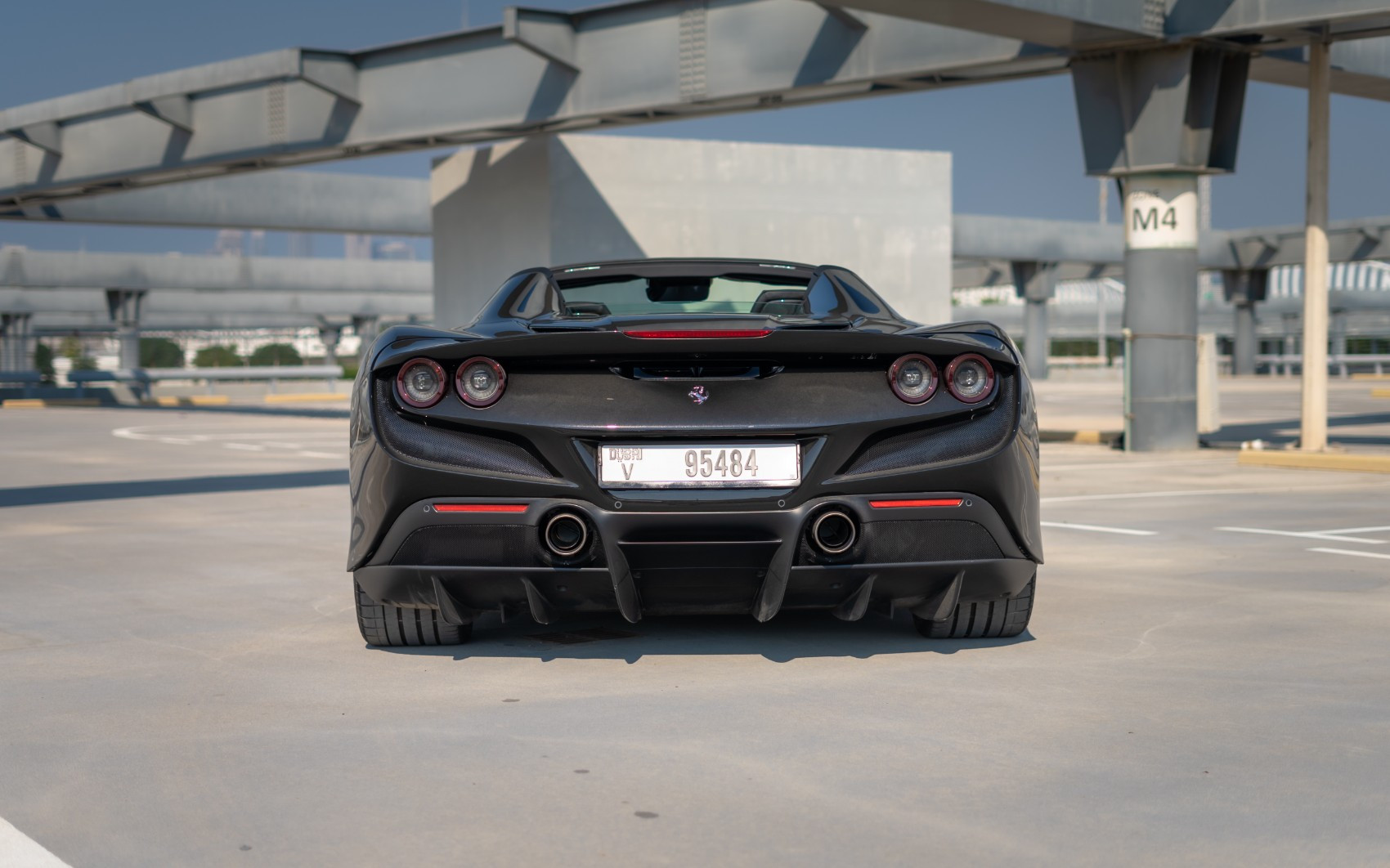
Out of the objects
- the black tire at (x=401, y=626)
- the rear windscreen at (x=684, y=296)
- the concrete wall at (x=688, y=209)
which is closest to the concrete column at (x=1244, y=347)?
the concrete wall at (x=688, y=209)

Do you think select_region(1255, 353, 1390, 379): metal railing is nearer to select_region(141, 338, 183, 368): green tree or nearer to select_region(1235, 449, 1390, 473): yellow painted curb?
select_region(1235, 449, 1390, 473): yellow painted curb

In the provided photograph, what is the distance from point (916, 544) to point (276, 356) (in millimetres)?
90383

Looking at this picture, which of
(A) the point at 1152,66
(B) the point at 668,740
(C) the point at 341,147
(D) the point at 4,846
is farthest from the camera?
(C) the point at 341,147

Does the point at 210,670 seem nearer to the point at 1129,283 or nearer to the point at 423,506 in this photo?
the point at 423,506

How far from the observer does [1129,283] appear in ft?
48.4

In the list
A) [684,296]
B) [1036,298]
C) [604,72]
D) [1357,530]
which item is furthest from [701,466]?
[1036,298]

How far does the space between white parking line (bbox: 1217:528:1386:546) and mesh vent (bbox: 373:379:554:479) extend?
15.9ft

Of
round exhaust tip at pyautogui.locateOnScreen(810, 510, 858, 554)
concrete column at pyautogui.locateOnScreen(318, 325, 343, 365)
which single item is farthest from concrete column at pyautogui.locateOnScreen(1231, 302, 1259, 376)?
round exhaust tip at pyautogui.locateOnScreen(810, 510, 858, 554)

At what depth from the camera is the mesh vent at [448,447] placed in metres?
3.88

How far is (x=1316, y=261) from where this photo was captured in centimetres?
1322

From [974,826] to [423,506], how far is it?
1803 millimetres

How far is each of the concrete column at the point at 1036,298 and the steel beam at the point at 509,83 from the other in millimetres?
31316

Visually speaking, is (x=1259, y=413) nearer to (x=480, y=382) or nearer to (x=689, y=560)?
(x=689, y=560)

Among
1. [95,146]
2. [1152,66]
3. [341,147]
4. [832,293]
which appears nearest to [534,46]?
[341,147]
